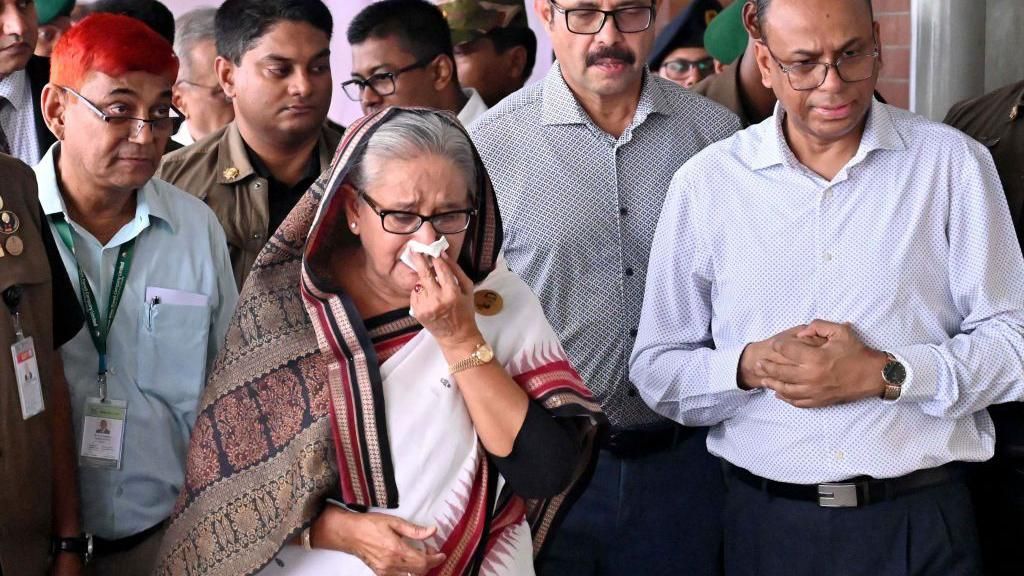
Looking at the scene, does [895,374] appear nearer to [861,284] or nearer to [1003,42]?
[861,284]

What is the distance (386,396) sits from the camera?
2176 millimetres

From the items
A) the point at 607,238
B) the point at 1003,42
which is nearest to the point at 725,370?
the point at 607,238

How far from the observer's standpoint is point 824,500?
8.23ft

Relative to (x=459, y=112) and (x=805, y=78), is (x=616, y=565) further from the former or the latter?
(x=459, y=112)

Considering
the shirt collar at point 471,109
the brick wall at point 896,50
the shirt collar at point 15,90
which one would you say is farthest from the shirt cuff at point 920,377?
the brick wall at point 896,50

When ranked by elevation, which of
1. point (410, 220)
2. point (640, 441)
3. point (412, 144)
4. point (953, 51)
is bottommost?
point (640, 441)

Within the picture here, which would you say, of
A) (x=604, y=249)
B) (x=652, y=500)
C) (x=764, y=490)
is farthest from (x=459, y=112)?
(x=764, y=490)

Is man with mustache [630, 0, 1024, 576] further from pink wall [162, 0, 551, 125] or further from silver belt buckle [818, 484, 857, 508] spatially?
pink wall [162, 0, 551, 125]

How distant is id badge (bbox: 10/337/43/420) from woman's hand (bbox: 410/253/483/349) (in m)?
0.73

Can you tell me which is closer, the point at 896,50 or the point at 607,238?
the point at 607,238

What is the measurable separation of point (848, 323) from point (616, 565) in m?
0.87

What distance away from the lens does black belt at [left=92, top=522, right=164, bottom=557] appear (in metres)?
2.56

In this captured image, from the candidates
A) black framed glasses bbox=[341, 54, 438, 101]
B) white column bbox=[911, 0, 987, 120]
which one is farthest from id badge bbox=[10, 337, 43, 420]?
white column bbox=[911, 0, 987, 120]

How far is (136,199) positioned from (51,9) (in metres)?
2.13
